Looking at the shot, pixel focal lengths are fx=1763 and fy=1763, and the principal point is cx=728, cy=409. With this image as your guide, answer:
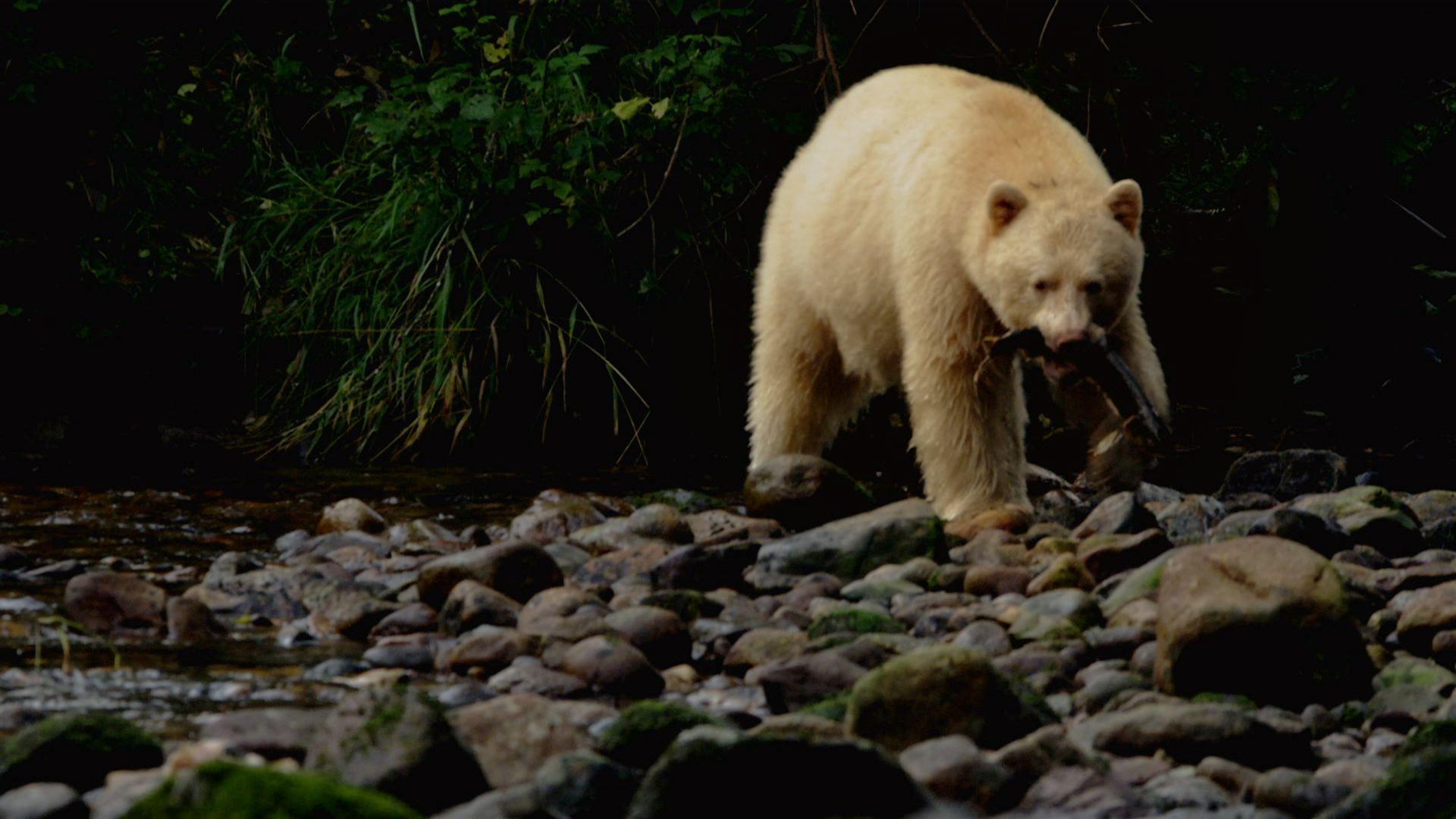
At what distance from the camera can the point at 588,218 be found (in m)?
7.91

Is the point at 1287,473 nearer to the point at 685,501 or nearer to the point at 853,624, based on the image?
the point at 685,501

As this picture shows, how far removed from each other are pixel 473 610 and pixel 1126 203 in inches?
94.7

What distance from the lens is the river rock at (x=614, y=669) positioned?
12.3 feet

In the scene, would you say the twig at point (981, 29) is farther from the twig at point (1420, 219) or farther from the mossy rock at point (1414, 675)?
the mossy rock at point (1414, 675)

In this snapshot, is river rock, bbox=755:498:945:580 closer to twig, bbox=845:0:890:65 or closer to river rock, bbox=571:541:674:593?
river rock, bbox=571:541:674:593

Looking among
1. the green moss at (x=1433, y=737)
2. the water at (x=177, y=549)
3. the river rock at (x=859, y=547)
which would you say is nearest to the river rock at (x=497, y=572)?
the water at (x=177, y=549)

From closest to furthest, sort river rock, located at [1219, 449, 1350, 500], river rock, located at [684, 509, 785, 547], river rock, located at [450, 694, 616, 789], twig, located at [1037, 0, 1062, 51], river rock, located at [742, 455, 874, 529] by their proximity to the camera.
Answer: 1. river rock, located at [450, 694, 616, 789]
2. river rock, located at [684, 509, 785, 547]
3. river rock, located at [742, 455, 874, 529]
4. river rock, located at [1219, 449, 1350, 500]
5. twig, located at [1037, 0, 1062, 51]

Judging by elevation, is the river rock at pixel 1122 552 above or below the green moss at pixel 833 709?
below

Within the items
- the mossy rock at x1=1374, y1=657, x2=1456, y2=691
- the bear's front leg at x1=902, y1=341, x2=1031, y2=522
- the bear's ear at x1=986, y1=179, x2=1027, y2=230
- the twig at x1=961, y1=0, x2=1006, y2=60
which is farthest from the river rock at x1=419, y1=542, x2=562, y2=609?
the twig at x1=961, y1=0, x2=1006, y2=60

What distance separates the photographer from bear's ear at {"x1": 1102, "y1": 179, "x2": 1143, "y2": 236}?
17.5ft

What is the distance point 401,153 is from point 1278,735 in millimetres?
5597

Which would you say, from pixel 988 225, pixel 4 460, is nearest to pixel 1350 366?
pixel 988 225

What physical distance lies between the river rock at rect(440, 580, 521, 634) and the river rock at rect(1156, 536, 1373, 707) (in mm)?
1613

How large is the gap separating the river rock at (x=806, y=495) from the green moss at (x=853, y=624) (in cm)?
152
